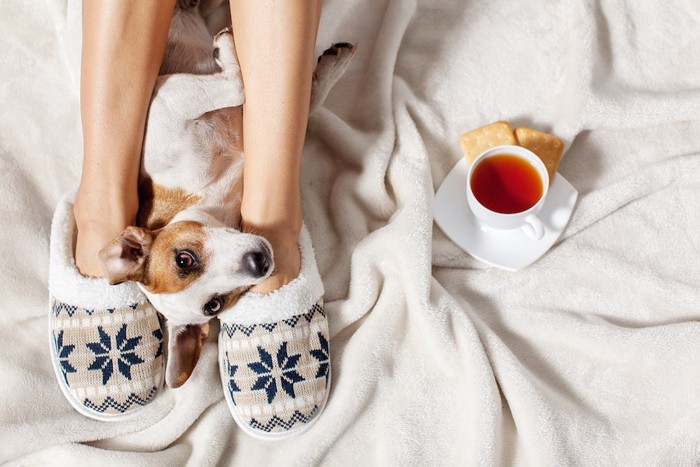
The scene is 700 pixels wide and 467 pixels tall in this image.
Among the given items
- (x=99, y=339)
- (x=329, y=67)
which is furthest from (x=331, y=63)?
(x=99, y=339)

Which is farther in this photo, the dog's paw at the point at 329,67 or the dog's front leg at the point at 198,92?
the dog's paw at the point at 329,67

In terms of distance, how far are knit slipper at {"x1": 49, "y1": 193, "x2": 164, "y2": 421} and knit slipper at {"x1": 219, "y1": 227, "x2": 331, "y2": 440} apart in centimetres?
20

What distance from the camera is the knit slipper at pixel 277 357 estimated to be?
5.55 feet

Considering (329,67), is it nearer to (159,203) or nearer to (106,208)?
(159,203)

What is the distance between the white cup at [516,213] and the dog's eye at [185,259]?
721mm

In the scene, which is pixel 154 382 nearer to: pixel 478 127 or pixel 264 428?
pixel 264 428

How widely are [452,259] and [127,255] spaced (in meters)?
0.88

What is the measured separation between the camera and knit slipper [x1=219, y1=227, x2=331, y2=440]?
169 centimetres

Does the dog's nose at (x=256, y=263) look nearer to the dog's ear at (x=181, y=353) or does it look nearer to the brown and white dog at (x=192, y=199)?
the brown and white dog at (x=192, y=199)

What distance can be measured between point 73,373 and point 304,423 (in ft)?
1.91

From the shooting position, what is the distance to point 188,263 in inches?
60.4

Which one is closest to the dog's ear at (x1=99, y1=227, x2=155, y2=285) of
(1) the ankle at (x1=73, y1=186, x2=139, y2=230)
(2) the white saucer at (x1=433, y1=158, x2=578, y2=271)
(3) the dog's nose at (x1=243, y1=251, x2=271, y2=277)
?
(1) the ankle at (x1=73, y1=186, x2=139, y2=230)

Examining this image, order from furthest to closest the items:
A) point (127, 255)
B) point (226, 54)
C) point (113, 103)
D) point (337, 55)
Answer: point (337, 55), point (226, 54), point (113, 103), point (127, 255)

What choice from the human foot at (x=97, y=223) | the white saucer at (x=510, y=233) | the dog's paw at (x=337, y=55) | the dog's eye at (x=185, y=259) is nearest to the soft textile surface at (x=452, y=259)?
the white saucer at (x=510, y=233)
